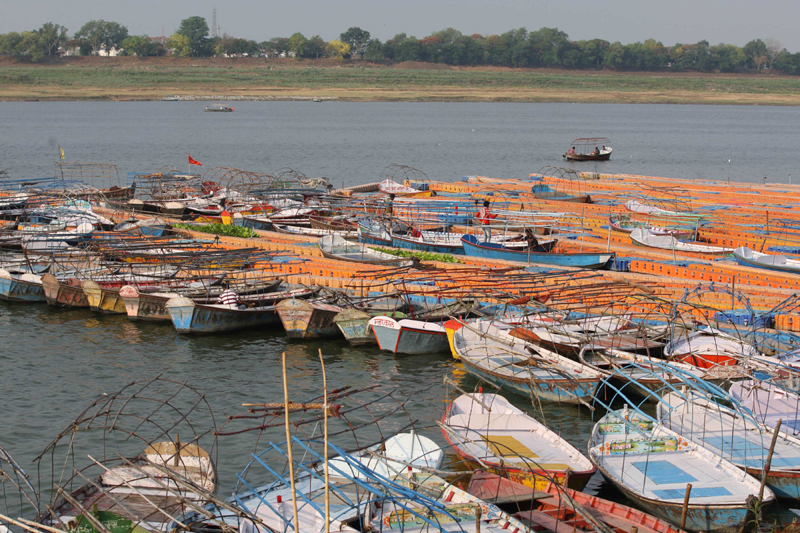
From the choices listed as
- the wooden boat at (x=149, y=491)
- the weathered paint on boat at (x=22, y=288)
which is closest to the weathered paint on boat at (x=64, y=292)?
the weathered paint on boat at (x=22, y=288)

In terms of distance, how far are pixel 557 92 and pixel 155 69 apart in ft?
319

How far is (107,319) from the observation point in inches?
1116

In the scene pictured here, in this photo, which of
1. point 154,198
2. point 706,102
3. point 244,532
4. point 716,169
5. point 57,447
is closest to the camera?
point 244,532

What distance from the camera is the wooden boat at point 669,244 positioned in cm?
3409

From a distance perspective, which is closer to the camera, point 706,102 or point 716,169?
point 716,169

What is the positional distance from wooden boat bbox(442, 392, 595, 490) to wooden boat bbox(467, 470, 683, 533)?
0.34 meters

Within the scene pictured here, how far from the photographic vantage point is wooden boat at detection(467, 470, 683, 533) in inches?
527

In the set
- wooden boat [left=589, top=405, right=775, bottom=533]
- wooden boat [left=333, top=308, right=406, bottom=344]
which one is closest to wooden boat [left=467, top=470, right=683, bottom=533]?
wooden boat [left=589, top=405, right=775, bottom=533]

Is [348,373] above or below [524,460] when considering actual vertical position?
below

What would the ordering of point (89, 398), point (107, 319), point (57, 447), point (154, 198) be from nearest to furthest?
1. point (57, 447)
2. point (89, 398)
3. point (107, 319)
4. point (154, 198)

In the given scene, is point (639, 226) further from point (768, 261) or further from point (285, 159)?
point (285, 159)

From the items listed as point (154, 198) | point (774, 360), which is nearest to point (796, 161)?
point (154, 198)

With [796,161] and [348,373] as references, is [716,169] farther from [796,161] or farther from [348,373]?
[348,373]

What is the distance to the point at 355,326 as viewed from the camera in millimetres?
25000
